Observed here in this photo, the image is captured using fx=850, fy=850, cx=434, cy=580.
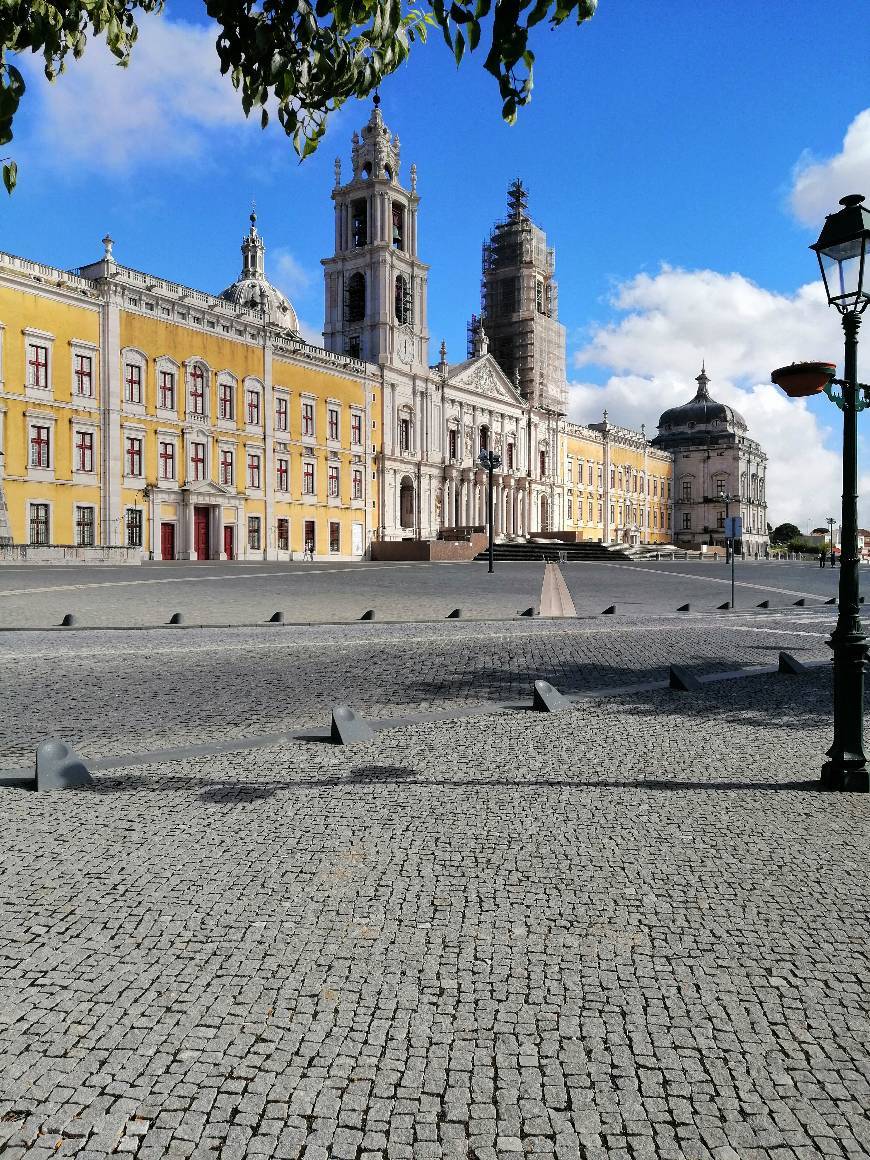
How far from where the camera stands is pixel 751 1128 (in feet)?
6.70

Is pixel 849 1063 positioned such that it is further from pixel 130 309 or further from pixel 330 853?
pixel 130 309

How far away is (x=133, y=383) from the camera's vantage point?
39.8 meters

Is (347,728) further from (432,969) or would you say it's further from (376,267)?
(376,267)

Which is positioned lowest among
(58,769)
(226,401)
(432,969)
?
(432,969)

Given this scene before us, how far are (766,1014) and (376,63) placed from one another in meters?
4.16

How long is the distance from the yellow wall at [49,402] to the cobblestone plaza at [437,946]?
108ft

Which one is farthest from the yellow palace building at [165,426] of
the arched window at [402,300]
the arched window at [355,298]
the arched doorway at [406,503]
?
the arched window at [402,300]

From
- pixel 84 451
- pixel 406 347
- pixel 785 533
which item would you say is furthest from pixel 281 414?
pixel 785 533

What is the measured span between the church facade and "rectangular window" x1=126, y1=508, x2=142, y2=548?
0.32ft

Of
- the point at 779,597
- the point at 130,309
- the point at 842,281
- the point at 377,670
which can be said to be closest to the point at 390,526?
the point at 130,309

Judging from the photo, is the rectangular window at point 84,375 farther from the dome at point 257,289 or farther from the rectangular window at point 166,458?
the dome at point 257,289

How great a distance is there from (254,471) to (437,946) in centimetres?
4510

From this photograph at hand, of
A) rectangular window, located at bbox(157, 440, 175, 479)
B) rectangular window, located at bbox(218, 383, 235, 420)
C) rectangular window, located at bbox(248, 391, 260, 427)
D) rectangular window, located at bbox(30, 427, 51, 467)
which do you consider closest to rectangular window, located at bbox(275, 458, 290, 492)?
rectangular window, located at bbox(248, 391, 260, 427)

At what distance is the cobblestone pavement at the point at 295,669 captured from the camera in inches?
244
